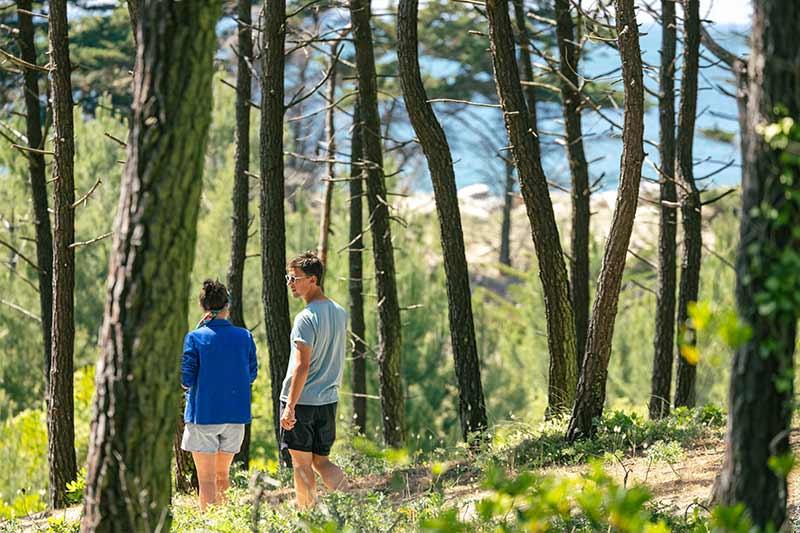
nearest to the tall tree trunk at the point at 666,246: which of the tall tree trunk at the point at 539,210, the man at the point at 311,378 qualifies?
the tall tree trunk at the point at 539,210

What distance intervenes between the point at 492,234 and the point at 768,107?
39.1m

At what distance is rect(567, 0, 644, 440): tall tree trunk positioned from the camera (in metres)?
7.96

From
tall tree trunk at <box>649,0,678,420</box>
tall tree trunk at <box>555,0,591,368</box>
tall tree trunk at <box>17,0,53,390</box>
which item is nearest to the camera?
tall tree trunk at <box>17,0,53,390</box>

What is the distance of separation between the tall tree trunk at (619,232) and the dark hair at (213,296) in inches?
114

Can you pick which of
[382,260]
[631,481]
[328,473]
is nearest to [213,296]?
[328,473]

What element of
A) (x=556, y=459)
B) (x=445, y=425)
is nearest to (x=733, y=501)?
(x=556, y=459)

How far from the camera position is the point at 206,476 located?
695cm

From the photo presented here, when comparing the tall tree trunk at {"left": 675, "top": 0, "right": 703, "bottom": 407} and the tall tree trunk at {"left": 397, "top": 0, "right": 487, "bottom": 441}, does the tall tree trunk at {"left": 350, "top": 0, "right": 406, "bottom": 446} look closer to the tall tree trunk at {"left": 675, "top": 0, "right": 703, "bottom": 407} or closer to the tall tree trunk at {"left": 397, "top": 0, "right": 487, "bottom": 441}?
the tall tree trunk at {"left": 397, "top": 0, "right": 487, "bottom": 441}

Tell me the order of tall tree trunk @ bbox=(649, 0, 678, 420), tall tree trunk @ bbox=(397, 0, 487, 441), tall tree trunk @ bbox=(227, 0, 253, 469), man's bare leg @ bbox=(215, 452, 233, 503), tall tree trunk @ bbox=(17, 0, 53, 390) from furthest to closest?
tall tree trunk @ bbox=(227, 0, 253, 469), tall tree trunk @ bbox=(649, 0, 678, 420), tall tree trunk @ bbox=(17, 0, 53, 390), tall tree trunk @ bbox=(397, 0, 487, 441), man's bare leg @ bbox=(215, 452, 233, 503)

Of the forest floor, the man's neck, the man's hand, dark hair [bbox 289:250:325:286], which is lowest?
the forest floor

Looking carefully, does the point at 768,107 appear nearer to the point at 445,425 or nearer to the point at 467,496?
the point at 467,496

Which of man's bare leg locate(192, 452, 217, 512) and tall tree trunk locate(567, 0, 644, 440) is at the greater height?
tall tree trunk locate(567, 0, 644, 440)

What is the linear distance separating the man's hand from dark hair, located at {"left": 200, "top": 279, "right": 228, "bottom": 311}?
83cm

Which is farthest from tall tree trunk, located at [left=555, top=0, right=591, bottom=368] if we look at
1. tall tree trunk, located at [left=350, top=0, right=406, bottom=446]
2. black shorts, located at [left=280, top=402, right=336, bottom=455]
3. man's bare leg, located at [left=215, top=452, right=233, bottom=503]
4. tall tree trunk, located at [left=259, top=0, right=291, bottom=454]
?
black shorts, located at [left=280, top=402, right=336, bottom=455]
